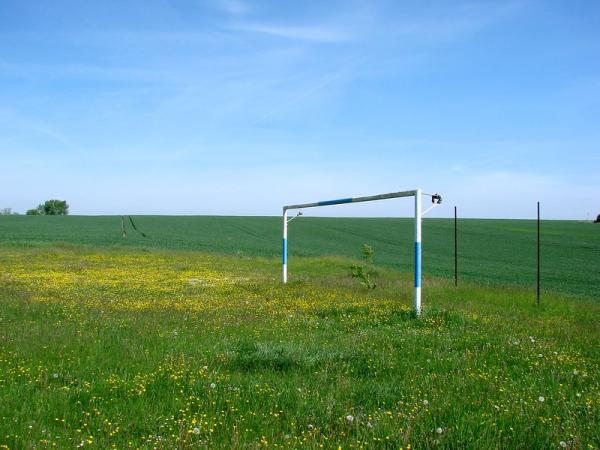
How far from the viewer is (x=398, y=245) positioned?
4341 cm

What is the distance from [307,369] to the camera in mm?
6008

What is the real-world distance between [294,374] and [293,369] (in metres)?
0.25

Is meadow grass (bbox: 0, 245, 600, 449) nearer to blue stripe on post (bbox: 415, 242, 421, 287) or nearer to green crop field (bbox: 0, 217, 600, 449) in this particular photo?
green crop field (bbox: 0, 217, 600, 449)

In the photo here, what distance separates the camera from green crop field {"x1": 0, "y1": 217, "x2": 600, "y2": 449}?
4203 millimetres

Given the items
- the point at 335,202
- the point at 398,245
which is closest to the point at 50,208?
the point at 398,245

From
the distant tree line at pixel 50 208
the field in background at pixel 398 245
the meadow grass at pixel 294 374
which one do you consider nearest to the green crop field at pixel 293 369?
the meadow grass at pixel 294 374

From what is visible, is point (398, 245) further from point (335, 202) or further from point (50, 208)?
point (50, 208)

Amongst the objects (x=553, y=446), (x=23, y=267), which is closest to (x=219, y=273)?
(x=23, y=267)

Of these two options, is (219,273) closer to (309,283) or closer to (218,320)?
(309,283)

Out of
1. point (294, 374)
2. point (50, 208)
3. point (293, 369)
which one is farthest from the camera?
point (50, 208)

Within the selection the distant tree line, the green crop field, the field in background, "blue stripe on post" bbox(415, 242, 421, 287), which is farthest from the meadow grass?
the distant tree line

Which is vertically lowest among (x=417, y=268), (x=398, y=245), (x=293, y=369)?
(x=293, y=369)

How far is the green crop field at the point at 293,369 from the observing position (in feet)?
13.8

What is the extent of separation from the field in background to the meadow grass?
918 centimetres
